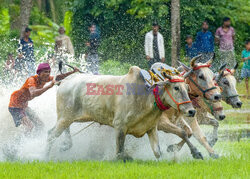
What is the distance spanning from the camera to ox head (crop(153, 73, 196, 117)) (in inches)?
303

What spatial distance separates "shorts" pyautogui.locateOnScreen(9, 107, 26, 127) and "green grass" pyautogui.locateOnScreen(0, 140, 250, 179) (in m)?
1.44

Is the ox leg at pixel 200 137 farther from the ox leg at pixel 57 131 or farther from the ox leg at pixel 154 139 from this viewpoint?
the ox leg at pixel 57 131

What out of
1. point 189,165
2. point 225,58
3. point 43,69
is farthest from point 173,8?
point 189,165

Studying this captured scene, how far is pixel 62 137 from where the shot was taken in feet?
30.6

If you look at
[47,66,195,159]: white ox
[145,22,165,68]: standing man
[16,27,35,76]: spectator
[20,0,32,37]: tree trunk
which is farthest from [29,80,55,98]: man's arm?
[20,0,32,37]: tree trunk

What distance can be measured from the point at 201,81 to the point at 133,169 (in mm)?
2075

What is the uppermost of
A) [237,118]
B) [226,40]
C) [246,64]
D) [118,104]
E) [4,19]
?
[118,104]

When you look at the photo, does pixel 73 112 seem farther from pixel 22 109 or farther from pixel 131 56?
pixel 131 56

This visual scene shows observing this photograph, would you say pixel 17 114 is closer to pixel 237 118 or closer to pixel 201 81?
pixel 201 81

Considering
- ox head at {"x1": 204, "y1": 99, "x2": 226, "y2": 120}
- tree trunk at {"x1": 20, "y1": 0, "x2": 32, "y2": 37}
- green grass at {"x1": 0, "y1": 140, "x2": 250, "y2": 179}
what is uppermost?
tree trunk at {"x1": 20, "y1": 0, "x2": 32, "y2": 37}

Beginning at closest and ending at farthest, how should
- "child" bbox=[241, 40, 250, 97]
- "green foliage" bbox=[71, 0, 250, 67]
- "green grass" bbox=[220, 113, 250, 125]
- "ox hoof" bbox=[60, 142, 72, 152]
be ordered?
"ox hoof" bbox=[60, 142, 72, 152] → "green grass" bbox=[220, 113, 250, 125] → "child" bbox=[241, 40, 250, 97] → "green foliage" bbox=[71, 0, 250, 67]

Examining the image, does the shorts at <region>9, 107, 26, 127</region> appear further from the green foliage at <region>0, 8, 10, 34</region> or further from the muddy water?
the green foliage at <region>0, 8, 10, 34</region>

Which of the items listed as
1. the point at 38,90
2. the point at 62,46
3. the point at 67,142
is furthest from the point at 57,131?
the point at 62,46

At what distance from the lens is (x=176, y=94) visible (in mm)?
7793
